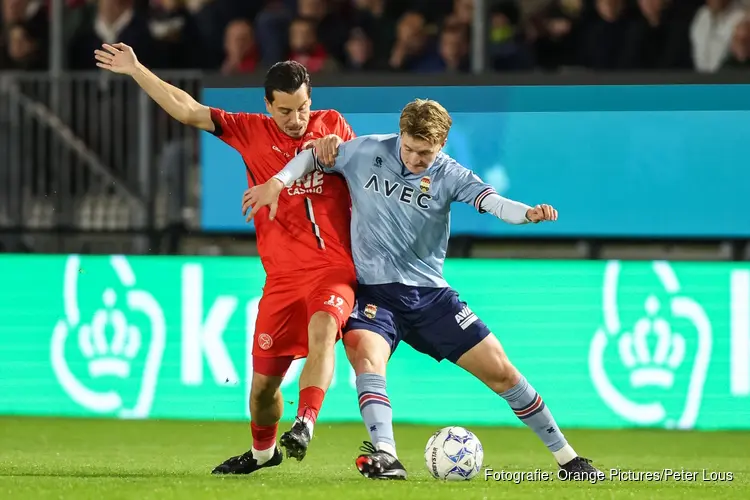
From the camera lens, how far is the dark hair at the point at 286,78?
8312mm

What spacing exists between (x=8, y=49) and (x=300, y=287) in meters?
7.84

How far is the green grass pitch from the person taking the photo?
7.32 metres

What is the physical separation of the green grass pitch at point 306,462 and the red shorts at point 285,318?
645mm

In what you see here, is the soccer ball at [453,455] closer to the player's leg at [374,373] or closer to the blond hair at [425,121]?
the player's leg at [374,373]

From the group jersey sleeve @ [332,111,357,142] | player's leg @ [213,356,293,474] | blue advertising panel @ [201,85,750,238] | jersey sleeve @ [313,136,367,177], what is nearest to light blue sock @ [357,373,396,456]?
player's leg @ [213,356,293,474]

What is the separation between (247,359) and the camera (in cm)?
1235

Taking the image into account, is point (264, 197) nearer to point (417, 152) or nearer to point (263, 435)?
point (417, 152)

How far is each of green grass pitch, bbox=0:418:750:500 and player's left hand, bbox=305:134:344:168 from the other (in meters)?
1.68

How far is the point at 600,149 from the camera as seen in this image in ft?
39.6

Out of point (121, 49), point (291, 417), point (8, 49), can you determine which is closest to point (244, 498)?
point (121, 49)

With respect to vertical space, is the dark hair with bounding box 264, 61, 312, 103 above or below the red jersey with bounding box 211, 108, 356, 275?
above

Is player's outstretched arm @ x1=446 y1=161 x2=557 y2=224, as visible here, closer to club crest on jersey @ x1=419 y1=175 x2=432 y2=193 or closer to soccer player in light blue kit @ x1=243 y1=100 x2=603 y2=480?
soccer player in light blue kit @ x1=243 y1=100 x2=603 y2=480

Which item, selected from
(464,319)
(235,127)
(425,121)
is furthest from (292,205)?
(464,319)

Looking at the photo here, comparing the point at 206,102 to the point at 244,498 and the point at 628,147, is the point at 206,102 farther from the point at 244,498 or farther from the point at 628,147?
the point at 244,498
